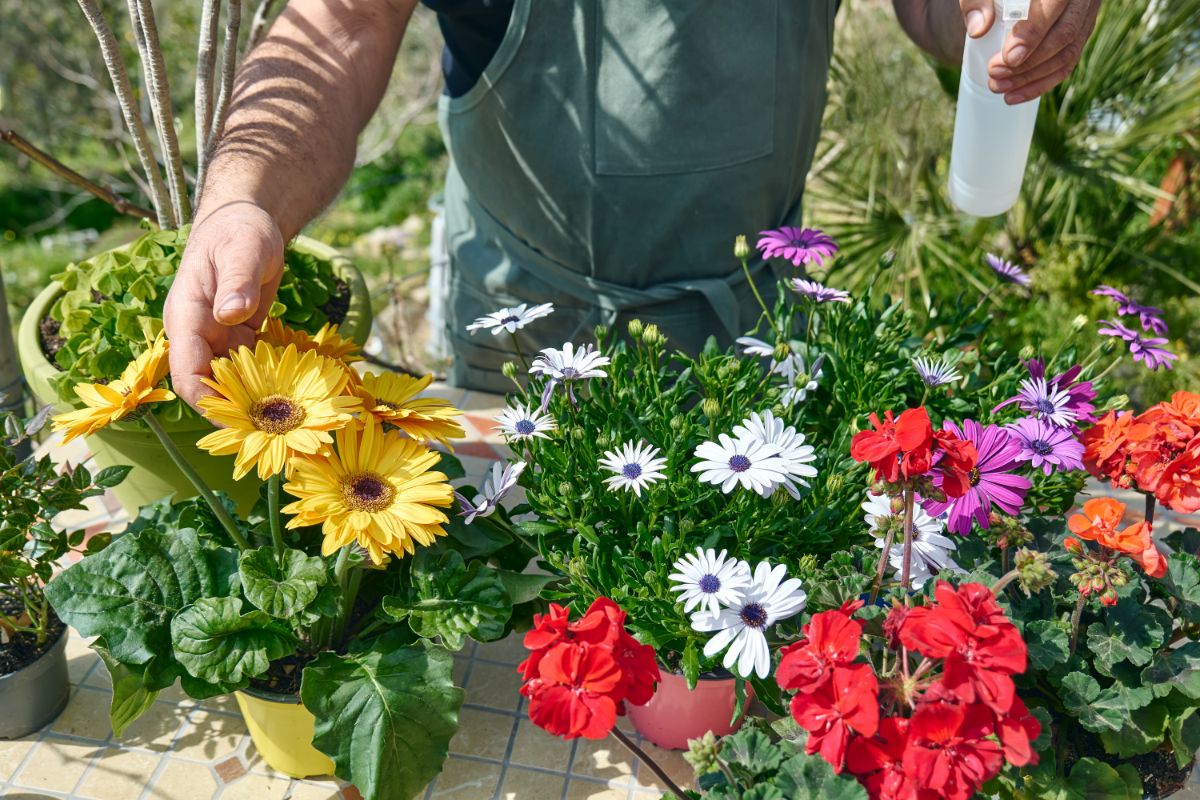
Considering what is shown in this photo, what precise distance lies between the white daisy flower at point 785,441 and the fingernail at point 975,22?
23.3 inches

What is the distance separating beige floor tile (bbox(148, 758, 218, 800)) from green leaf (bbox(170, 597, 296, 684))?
18 centimetres

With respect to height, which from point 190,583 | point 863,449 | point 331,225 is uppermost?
point 863,449

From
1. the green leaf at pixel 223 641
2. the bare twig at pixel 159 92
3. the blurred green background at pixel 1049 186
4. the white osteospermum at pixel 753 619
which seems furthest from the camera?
the blurred green background at pixel 1049 186

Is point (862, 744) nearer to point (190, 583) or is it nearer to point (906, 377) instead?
point (906, 377)

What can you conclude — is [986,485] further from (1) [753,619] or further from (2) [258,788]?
(2) [258,788]

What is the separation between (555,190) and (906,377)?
64 cm

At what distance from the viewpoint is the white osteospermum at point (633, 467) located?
36.6 inches

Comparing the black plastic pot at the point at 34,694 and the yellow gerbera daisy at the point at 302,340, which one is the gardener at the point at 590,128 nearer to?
the yellow gerbera daisy at the point at 302,340

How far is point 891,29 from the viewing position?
10.9 ft

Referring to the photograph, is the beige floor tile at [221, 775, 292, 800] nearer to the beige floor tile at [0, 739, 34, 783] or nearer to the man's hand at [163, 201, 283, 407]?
the beige floor tile at [0, 739, 34, 783]

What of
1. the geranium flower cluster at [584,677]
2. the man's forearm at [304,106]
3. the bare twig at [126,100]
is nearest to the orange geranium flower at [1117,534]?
the geranium flower cluster at [584,677]

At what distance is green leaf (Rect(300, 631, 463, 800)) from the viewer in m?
0.96

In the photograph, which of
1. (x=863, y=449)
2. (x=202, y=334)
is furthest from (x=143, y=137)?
(x=863, y=449)

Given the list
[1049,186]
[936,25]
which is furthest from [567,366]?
[1049,186]
